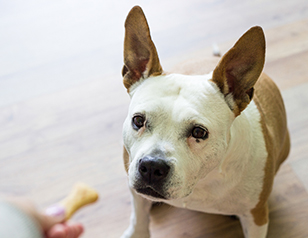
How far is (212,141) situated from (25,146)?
4.97ft

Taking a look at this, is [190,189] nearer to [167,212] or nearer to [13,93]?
[167,212]

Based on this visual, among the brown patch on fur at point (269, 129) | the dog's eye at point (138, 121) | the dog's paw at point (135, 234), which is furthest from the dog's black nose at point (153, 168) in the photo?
the dog's paw at point (135, 234)

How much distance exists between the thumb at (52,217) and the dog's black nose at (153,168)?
0.29m

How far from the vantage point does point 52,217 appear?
110cm

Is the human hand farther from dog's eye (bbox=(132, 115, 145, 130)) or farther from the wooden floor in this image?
the wooden floor

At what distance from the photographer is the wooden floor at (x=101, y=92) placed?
7.07 feet

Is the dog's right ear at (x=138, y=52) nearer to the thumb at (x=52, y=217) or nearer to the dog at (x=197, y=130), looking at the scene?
the dog at (x=197, y=130)

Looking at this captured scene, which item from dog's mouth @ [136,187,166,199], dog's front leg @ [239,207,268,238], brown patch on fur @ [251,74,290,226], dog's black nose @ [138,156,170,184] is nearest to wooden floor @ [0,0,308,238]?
dog's front leg @ [239,207,268,238]

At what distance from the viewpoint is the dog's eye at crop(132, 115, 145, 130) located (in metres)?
1.38

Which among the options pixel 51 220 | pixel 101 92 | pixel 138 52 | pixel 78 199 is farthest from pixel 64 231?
pixel 101 92

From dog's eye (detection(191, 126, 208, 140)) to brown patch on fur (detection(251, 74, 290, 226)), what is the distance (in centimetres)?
44

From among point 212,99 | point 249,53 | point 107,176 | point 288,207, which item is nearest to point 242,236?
point 288,207

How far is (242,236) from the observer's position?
2078mm

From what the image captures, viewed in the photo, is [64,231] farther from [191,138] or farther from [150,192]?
[191,138]
